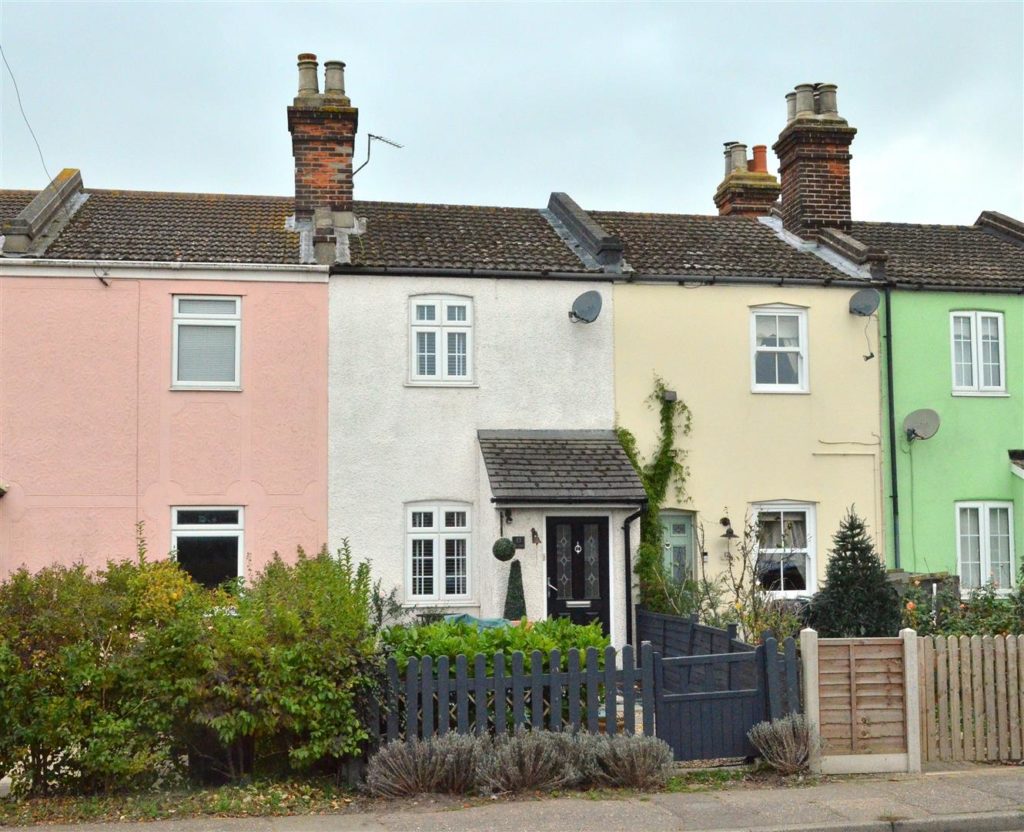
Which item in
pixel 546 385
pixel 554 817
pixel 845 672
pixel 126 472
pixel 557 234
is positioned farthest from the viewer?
pixel 557 234

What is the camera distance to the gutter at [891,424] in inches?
711

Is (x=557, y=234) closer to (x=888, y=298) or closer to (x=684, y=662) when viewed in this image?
(x=888, y=298)

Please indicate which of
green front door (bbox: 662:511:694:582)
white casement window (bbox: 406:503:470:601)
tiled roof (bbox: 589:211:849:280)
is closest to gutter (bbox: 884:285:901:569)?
tiled roof (bbox: 589:211:849:280)

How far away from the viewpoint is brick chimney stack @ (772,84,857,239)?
20.3m

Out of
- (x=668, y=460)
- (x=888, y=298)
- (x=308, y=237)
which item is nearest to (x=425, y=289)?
(x=308, y=237)

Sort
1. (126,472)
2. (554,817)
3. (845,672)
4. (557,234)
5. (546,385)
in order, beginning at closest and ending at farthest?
(554,817), (845,672), (126,472), (546,385), (557,234)

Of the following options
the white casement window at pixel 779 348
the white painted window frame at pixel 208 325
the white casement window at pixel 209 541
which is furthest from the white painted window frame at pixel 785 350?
the white casement window at pixel 209 541

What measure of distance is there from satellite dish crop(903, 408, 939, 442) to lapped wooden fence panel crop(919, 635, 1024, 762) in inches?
308

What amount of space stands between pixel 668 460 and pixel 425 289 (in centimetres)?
444

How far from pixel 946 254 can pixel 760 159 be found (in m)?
4.77

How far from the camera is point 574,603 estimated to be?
1664cm

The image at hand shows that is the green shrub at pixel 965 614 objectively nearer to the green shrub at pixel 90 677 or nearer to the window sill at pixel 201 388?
the green shrub at pixel 90 677

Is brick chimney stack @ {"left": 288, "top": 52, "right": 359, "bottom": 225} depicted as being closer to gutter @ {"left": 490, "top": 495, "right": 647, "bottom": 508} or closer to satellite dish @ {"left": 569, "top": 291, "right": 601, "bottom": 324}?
satellite dish @ {"left": 569, "top": 291, "right": 601, "bottom": 324}

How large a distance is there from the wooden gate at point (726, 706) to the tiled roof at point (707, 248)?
8.78 m
